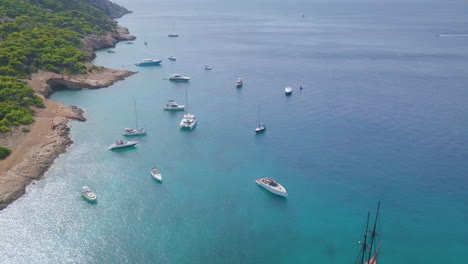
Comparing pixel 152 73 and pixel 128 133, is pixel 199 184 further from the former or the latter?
pixel 152 73

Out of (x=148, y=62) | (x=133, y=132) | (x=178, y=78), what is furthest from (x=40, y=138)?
(x=148, y=62)

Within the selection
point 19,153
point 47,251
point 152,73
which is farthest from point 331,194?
point 152,73

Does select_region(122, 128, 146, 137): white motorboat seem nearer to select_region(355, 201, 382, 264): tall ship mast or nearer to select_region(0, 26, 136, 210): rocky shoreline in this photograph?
select_region(0, 26, 136, 210): rocky shoreline

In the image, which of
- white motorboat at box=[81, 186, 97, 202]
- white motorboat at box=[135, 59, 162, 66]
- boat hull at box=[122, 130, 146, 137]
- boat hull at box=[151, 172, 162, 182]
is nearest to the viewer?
white motorboat at box=[81, 186, 97, 202]

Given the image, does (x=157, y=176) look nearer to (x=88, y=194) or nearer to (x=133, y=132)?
(x=88, y=194)

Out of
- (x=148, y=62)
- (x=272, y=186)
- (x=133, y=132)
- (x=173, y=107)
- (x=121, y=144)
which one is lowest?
(x=272, y=186)

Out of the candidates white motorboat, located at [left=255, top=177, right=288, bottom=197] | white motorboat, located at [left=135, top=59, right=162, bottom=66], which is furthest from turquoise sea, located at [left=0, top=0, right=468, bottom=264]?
white motorboat, located at [left=135, top=59, right=162, bottom=66]

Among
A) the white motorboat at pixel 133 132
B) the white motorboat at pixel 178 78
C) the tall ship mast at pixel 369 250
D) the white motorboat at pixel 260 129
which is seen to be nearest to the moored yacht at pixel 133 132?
the white motorboat at pixel 133 132

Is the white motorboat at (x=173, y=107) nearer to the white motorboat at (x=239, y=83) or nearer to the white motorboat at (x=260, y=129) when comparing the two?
the white motorboat at (x=260, y=129)
